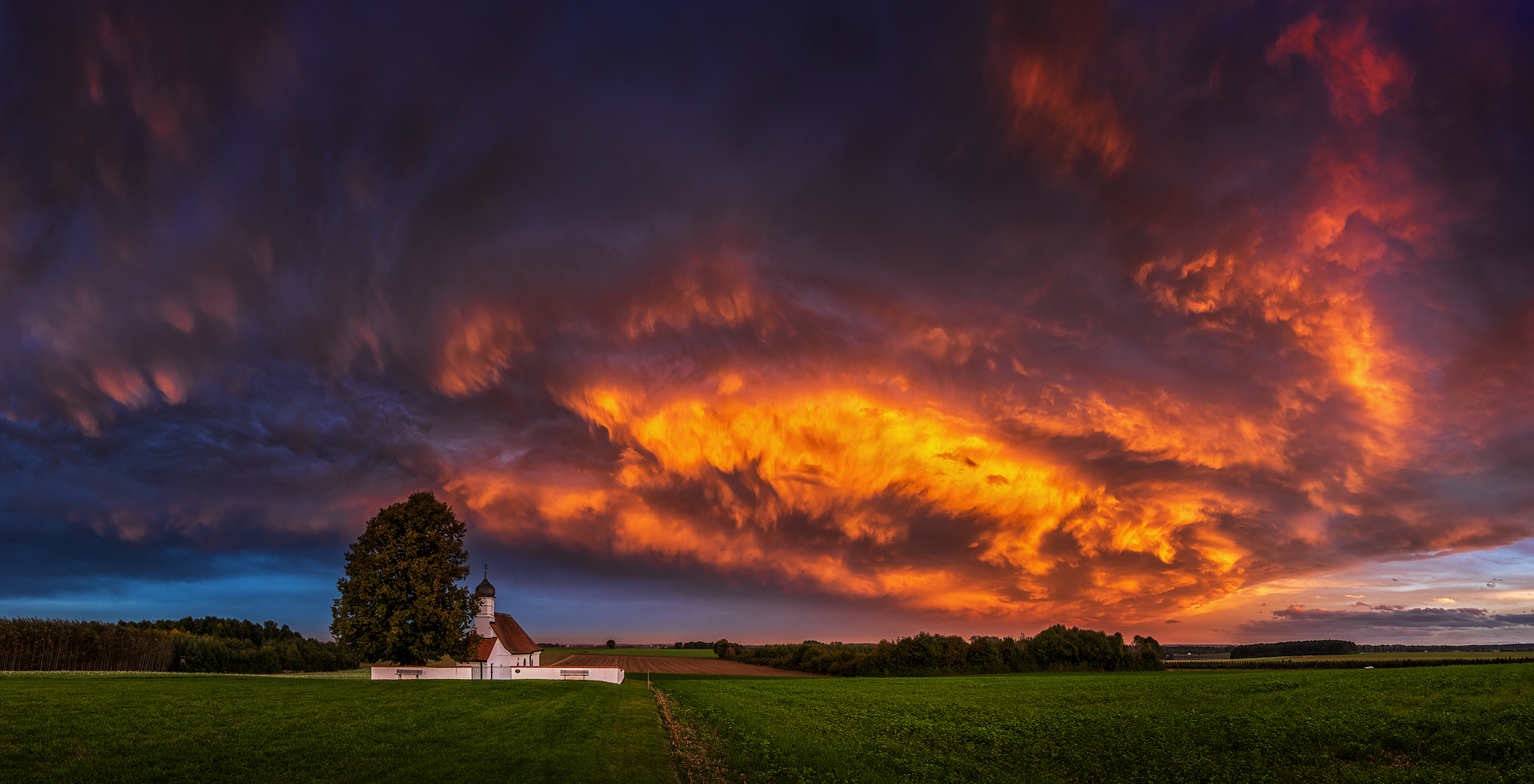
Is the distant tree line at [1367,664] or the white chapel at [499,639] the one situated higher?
the white chapel at [499,639]

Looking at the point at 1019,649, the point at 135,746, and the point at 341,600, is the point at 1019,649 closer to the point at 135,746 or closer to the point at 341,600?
the point at 341,600

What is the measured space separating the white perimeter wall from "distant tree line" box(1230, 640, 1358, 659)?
→ 186m

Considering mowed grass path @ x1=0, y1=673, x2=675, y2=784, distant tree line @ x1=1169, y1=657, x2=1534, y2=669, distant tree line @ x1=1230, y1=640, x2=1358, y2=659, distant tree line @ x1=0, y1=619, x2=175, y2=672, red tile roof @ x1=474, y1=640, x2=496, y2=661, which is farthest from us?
distant tree line @ x1=1230, y1=640, x2=1358, y2=659

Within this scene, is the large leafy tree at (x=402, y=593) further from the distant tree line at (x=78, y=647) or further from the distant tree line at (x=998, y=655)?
the distant tree line at (x=998, y=655)

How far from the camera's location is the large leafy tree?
154 feet

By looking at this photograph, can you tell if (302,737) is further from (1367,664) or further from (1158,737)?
(1367,664)

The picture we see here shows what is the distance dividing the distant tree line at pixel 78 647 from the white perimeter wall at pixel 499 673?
152 feet

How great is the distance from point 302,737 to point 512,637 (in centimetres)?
5694

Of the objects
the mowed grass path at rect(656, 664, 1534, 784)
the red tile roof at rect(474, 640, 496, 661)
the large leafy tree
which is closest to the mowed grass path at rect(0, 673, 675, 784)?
the mowed grass path at rect(656, 664, 1534, 784)

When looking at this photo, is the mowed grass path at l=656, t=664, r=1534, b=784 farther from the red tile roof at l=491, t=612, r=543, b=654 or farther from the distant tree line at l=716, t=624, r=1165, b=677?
the distant tree line at l=716, t=624, r=1165, b=677

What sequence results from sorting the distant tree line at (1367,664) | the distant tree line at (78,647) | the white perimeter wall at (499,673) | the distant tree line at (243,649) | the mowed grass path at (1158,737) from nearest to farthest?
the mowed grass path at (1158,737) → the white perimeter wall at (499,673) → the distant tree line at (78,647) → the distant tree line at (243,649) → the distant tree line at (1367,664)

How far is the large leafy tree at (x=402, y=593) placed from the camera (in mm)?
46938

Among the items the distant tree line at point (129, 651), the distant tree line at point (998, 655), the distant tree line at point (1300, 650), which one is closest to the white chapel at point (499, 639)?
the distant tree line at point (129, 651)

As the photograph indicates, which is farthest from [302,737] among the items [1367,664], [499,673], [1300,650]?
[1300,650]
